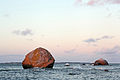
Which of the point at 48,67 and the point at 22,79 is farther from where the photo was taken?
the point at 48,67

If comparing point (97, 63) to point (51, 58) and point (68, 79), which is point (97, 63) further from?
point (68, 79)

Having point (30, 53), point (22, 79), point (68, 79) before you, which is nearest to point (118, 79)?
point (68, 79)

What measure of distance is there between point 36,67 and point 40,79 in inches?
913

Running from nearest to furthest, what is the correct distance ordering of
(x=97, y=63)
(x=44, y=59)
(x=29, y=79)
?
(x=29, y=79)
(x=44, y=59)
(x=97, y=63)

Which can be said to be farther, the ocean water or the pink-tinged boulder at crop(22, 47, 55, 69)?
the pink-tinged boulder at crop(22, 47, 55, 69)

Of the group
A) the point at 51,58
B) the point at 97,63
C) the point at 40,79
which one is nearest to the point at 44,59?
the point at 51,58

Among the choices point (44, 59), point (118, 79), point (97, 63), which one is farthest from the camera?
point (97, 63)

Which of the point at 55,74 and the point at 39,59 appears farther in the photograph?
the point at 39,59

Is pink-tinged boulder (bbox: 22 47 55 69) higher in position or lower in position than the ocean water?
higher

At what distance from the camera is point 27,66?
61.9 m

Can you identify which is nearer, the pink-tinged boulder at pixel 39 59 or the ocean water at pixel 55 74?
the ocean water at pixel 55 74

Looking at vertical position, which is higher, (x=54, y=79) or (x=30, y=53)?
(x=30, y=53)

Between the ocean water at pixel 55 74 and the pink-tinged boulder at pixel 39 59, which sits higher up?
the pink-tinged boulder at pixel 39 59

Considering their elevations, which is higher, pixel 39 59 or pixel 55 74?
pixel 39 59
